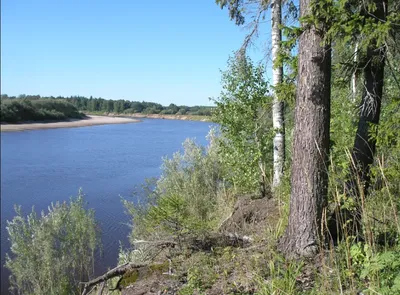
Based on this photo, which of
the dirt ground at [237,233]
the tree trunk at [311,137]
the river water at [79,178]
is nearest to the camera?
the dirt ground at [237,233]

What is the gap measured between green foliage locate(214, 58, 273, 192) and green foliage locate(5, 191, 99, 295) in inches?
166

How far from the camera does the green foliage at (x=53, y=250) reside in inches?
336

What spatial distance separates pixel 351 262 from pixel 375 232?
0.38 meters

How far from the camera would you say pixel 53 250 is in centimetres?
896

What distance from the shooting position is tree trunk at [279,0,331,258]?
3.62 m

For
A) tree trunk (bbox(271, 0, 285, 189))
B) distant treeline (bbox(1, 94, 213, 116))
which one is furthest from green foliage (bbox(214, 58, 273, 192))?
distant treeline (bbox(1, 94, 213, 116))

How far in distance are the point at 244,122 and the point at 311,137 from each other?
4.33 m

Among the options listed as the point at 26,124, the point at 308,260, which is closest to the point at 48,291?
the point at 308,260

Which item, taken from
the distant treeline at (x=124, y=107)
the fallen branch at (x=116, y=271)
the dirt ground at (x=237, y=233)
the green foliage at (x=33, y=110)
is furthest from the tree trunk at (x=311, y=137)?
the distant treeline at (x=124, y=107)

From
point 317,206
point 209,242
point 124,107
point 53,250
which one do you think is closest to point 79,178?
point 53,250

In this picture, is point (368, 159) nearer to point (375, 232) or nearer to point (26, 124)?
point (375, 232)

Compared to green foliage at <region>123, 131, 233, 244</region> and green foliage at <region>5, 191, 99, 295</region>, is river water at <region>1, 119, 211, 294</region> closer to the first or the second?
green foliage at <region>5, 191, 99, 295</region>

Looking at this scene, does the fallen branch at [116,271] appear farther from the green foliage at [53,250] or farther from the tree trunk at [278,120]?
the green foliage at [53,250]

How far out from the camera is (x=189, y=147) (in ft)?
39.0
